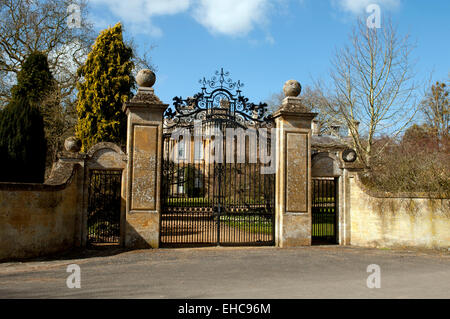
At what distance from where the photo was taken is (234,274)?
688cm

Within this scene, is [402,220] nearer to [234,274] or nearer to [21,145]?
[234,274]

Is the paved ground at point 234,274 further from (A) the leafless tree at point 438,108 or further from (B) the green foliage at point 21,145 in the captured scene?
(A) the leafless tree at point 438,108

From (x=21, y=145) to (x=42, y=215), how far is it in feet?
13.8

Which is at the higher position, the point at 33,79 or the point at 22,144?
the point at 33,79

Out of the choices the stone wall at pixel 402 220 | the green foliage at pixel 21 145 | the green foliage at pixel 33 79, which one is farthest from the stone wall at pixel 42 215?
the green foliage at pixel 33 79

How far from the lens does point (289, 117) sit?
1070 cm

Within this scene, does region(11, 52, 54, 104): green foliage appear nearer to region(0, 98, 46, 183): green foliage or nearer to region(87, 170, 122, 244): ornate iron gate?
region(0, 98, 46, 183): green foliage

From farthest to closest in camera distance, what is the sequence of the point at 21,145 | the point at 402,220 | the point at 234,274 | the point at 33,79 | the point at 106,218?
the point at 33,79
the point at 21,145
the point at 106,218
the point at 402,220
the point at 234,274

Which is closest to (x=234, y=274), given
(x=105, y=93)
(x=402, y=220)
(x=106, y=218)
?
(x=402, y=220)

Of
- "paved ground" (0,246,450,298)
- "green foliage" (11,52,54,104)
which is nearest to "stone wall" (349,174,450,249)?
"paved ground" (0,246,450,298)

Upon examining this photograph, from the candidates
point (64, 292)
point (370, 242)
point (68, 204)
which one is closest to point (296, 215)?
point (370, 242)

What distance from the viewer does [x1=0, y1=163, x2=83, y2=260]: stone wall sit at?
26.7 ft

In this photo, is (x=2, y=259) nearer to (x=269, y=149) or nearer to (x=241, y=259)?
(x=241, y=259)

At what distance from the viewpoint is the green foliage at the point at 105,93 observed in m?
13.6
